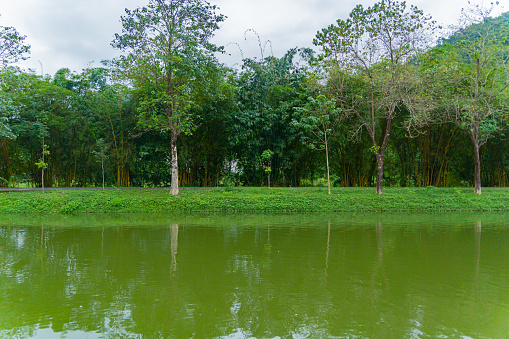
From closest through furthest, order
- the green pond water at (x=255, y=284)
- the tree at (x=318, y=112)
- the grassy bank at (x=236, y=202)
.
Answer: the green pond water at (x=255, y=284) < the grassy bank at (x=236, y=202) < the tree at (x=318, y=112)

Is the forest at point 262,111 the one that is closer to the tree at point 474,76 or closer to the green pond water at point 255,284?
the tree at point 474,76

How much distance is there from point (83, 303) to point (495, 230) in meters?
12.1

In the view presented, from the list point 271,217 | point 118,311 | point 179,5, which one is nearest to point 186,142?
point 179,5

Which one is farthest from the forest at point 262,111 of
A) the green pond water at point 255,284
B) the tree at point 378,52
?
the green pond water at point 255,284

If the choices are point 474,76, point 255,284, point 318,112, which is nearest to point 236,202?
point 318,112

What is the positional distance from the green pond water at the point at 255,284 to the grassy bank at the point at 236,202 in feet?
20.1

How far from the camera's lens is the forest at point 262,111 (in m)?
18.8

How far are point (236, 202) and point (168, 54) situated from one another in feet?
27.4

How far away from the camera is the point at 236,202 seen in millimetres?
17672

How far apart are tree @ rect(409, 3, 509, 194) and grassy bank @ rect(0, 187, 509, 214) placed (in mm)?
2951

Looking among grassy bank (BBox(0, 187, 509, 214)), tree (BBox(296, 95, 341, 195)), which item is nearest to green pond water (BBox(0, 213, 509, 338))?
grassy bank (BBox(0, 187, 509, 214))

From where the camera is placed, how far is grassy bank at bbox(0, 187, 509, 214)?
1717cm

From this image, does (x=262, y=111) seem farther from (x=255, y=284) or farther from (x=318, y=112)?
(x=255, y=284)

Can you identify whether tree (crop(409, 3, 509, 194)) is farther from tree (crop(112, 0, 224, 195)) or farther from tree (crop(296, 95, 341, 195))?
tree (crop(112, 0, 224, 195))
